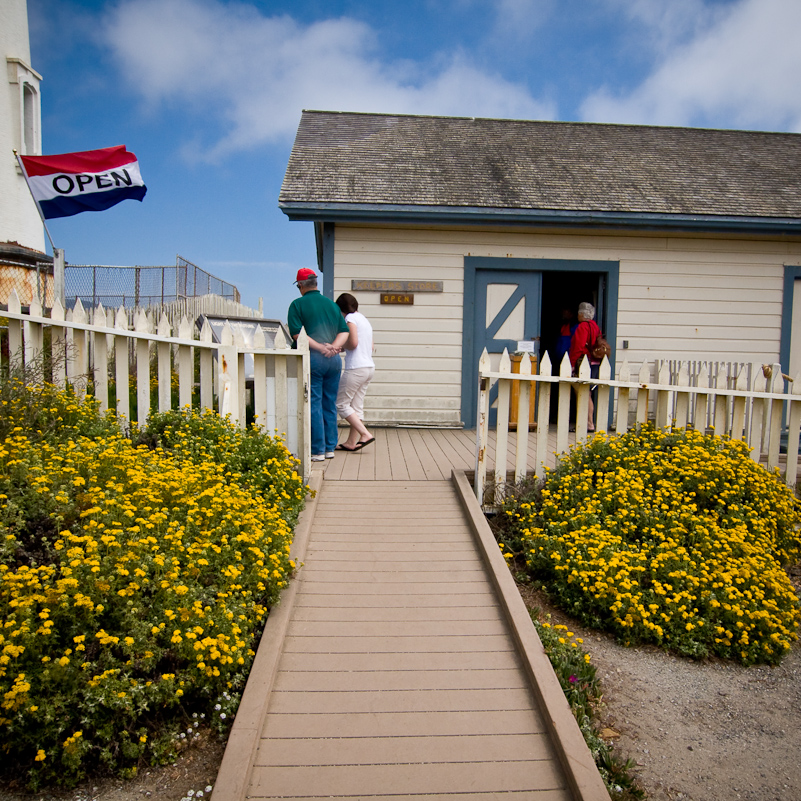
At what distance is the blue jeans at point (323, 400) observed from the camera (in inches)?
243

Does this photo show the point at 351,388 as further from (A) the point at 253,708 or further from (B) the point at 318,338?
(A) the point at 253,708

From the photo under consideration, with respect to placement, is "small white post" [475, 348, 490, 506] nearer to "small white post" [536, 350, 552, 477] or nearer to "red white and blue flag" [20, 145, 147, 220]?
"small white post" [536, 350, 552, 477]

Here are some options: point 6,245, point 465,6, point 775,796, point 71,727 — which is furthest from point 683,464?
point 6,245

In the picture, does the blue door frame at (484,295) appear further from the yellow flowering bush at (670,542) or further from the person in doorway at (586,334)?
the yellow flowering bush at (670,542)

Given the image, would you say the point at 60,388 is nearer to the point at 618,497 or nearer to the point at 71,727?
the point at 71,727

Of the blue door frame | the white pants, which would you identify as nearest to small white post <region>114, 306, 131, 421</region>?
the white pants

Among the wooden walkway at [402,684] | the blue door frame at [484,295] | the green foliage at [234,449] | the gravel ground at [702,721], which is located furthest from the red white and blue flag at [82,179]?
the gravel ground at [702,721]

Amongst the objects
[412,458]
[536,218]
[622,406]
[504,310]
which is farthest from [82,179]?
[622,406]

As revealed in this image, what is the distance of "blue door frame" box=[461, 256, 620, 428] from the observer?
8.86 metres

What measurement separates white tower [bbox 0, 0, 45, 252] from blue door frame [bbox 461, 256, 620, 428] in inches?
584

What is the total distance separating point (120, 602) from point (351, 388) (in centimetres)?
418

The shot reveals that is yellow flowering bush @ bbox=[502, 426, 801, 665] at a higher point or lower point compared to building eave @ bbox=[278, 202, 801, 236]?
lower

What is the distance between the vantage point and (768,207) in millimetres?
8992

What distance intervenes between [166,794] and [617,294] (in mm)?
8346
